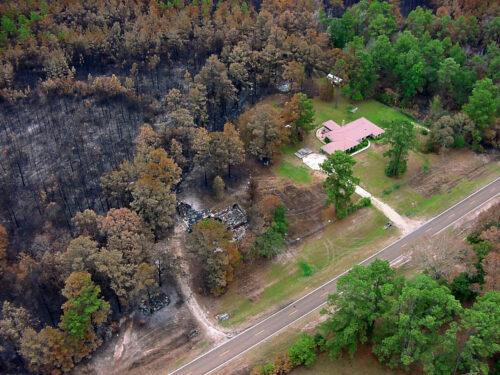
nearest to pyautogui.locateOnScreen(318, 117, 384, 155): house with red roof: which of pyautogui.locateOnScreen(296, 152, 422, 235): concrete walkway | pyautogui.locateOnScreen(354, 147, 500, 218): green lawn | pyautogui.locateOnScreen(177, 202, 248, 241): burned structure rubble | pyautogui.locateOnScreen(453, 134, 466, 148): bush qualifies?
pyautogui.locateOnScreen(354, 147, 500, 218): green lawn

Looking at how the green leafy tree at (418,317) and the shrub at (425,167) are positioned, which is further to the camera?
the shrub at (425,167)

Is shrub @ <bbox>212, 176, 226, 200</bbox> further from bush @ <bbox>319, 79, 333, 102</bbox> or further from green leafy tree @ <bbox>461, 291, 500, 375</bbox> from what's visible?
green leafy tree @ <bbox>461, 291, 500, 375</bbox>

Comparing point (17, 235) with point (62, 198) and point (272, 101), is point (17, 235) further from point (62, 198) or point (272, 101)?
point (272, 101)

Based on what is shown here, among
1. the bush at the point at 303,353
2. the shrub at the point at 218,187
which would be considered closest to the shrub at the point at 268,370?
the bush at the point at 303,353

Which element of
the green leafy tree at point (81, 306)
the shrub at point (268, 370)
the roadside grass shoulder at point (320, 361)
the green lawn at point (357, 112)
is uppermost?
the green leafy tree at point (81, 306)

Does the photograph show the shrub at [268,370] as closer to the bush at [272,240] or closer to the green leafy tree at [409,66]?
the bush at [272,240]

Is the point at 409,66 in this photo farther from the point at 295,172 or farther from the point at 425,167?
the point at 295,172
